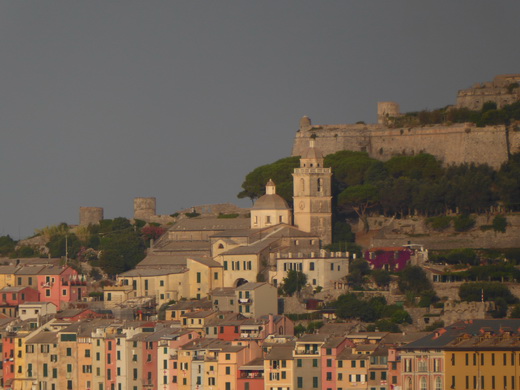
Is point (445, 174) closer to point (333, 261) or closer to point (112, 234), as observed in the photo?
point (333, 261)

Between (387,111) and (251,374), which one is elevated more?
(387,111)

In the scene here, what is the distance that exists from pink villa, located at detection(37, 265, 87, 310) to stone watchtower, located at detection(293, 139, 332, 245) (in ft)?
40.6

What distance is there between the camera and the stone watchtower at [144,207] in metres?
129

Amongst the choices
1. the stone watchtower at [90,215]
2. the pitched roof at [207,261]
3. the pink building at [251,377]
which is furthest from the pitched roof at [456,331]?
the stone watchtower at [90,215]

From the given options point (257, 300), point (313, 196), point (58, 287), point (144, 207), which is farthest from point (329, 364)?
point (144, 207)

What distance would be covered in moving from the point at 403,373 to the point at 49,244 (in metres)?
37.5

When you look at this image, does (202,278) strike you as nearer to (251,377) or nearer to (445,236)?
(445,236)

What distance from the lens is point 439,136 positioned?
12194cm

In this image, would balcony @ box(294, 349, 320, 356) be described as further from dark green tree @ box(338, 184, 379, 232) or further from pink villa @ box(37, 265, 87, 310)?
pink villa @ box(37, 265, 87, 310)

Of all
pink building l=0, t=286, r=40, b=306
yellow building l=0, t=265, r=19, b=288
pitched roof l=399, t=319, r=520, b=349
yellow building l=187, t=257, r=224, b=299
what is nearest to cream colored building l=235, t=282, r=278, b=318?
yellow building l=187, t=257, r=224, b=299

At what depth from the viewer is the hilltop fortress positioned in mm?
118562

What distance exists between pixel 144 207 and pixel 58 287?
15.2 metres

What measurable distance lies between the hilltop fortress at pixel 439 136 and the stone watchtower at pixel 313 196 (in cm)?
380

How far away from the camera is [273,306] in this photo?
106m
